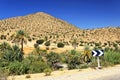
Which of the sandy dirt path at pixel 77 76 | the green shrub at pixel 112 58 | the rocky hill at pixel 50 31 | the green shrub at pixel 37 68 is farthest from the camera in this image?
the rocky hill at pixel 50 31

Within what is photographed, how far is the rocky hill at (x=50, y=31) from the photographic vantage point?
129m

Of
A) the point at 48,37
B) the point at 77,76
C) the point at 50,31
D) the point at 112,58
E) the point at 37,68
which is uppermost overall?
the point at 50,31

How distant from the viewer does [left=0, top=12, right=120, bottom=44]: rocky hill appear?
12912 cm

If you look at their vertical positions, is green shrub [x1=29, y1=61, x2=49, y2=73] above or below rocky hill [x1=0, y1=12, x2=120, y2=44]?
below

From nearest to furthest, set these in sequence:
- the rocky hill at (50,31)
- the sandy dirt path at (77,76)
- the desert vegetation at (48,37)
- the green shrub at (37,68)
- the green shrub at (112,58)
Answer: the sandy dirt path at (77,76) → the green shrub at (37,68) → the green shrub at (112,58) → the desert vegetation at (48,37) → the rocky hill at (50,31)

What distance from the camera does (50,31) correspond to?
151250 millimetres

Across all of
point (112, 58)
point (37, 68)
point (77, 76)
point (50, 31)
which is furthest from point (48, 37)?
point (77, 76)

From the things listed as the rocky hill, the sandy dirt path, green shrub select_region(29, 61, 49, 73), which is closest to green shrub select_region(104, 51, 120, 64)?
green shrub select_region(29, 61, 49, 73)

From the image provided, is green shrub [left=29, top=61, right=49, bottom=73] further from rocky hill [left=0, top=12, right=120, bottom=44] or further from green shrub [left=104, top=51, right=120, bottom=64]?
rocky hill [left=0, top=12, right=120, bottom=44]

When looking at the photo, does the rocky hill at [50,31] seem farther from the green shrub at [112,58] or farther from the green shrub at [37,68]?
the green shrub at [37,68]

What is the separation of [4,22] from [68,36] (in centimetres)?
4728

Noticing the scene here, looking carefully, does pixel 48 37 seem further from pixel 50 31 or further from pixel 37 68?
pixel 37 68

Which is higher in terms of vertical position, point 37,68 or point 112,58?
point 112,58

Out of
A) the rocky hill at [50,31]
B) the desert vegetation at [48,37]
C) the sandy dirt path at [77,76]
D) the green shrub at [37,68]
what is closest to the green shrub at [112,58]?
the green shrub at [37,68]
